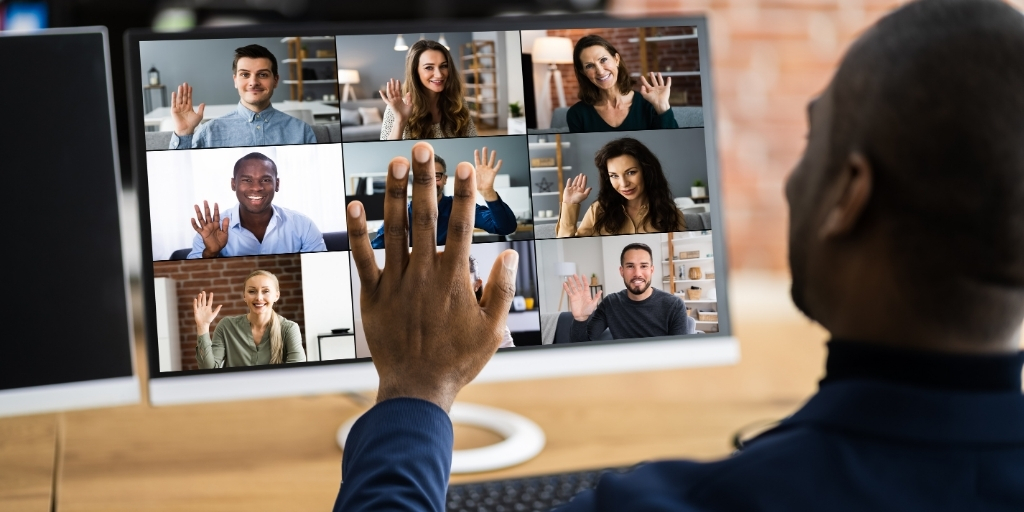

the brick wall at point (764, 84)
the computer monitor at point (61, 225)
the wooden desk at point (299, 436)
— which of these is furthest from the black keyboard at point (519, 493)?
the brick wall at point (764, 84)

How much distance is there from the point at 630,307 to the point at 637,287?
0.13 feet

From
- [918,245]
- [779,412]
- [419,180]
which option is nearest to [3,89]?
[419,180]

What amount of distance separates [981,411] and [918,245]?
0.10 m

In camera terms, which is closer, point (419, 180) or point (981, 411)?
point (981, 411)

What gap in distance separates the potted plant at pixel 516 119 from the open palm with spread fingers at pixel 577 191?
73 millimetres

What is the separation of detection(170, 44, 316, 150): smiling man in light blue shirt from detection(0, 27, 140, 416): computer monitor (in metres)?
0.14

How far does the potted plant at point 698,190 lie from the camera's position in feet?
2.77

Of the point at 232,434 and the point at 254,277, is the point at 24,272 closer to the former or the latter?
the point at 254,277

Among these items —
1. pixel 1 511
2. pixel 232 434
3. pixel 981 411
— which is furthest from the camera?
pixel 232 434

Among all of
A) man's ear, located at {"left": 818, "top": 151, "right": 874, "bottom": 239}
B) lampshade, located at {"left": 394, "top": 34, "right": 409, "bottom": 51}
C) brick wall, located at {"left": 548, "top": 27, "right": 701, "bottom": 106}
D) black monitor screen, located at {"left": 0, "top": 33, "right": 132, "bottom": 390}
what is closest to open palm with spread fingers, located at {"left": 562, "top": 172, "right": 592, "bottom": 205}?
brick wall, located at {"left": 548, "top": 27, "right": 701, "bottom": 106}

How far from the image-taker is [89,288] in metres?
0.88

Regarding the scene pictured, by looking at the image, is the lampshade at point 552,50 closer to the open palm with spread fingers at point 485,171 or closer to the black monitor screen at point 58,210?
the open palm with spread fingers at point 485,171

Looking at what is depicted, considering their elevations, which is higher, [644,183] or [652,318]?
[644,183]

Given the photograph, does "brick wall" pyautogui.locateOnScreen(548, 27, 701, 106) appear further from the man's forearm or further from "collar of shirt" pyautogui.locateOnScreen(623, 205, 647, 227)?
the man's forearm
